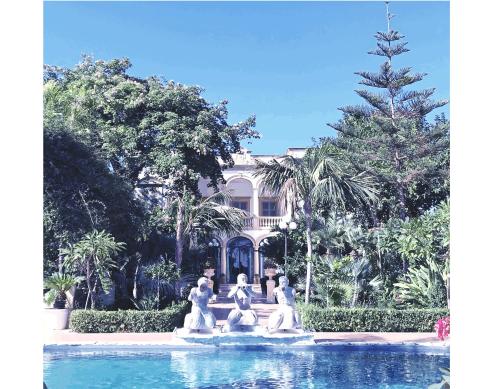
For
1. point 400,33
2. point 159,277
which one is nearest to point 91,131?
point 159,277

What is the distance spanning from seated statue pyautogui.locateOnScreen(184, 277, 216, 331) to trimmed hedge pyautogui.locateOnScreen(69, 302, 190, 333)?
1103mm

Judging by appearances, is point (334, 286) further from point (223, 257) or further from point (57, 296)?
point (223, 257)

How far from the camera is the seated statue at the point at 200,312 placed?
31.2ft

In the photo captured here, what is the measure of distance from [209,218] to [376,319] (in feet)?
16.9

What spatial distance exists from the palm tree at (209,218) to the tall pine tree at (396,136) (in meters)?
4.05

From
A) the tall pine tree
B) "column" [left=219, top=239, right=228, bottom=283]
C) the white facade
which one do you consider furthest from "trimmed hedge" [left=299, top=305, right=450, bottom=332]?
"column" [left=219, top=239, right=228, bottom=283]

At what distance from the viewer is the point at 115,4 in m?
7.69

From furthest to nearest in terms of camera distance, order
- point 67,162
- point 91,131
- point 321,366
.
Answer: point 91,131 → point 67,162 → point 321,366

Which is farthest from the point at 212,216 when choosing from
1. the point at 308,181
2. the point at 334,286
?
the point at 334,286

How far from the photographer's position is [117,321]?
34.2ft

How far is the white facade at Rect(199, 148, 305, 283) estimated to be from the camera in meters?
25.2

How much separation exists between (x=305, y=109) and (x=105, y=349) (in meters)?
11.2
